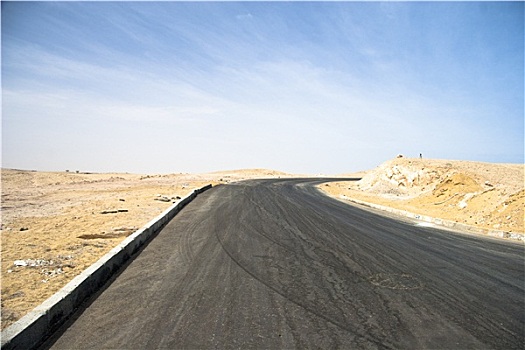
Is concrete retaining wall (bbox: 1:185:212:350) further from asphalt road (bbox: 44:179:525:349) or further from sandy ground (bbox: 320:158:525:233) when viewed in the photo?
sandy ground (bbox: 320:158:525:233)

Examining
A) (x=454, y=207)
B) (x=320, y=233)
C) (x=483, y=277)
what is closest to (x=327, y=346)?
(x=483, y=277)

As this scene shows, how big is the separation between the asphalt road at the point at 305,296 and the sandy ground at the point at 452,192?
548 cm

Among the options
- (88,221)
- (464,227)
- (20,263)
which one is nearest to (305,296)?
(20,263)

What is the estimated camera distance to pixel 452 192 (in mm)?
19484

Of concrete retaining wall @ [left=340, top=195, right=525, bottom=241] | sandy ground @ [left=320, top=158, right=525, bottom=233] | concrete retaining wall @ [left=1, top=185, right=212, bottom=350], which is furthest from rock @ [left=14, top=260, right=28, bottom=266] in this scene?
sandy ground @ [left=320, top=158, right=525, bottom=233]

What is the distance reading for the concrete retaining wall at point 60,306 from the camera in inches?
126

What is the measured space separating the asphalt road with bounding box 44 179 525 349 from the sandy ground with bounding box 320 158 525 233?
18.0 ft

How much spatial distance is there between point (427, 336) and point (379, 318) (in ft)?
1.91

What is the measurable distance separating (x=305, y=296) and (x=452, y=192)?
61.4 ft

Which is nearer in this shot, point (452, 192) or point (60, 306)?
point (60, 306)

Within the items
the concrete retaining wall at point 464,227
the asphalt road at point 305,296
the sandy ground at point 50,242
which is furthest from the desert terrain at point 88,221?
the asphalt road at point 305,296

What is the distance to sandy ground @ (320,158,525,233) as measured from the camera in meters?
13.1

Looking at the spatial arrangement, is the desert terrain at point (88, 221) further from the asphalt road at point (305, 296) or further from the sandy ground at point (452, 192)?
the asphalt road at point (305, 296)

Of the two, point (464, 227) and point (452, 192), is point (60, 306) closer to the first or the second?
point (464, 227)
